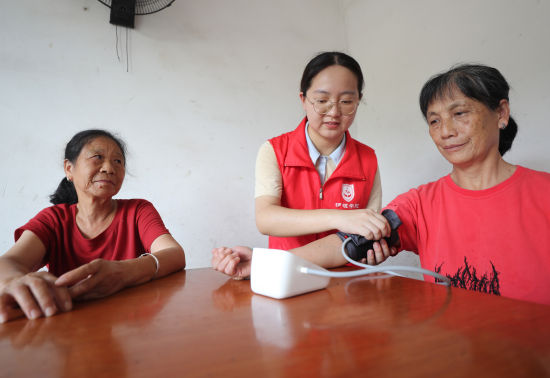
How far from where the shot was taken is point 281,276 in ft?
1.73

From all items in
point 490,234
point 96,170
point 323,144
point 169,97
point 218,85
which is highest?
point 218,85

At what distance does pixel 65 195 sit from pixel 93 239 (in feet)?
1.12

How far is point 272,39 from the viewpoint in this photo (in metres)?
2.27

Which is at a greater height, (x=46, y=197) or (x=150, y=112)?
(x=150, y=112)

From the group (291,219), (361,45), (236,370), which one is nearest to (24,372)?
(236,370)

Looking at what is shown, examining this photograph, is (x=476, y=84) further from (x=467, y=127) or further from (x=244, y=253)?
(x=244, y=253)

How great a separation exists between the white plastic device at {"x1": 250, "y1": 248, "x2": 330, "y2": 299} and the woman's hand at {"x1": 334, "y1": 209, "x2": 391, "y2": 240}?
238 mm

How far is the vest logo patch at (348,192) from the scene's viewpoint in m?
1.26

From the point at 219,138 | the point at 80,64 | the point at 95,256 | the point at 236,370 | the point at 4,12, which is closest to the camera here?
the point at 236,370

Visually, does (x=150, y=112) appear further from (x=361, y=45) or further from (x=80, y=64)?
(x=361, y=45)

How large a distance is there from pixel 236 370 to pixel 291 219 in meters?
0.69

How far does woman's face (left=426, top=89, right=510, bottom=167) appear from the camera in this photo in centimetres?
87

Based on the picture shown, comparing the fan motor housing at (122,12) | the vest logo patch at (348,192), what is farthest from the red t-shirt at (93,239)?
the fan motor housing at (122,12)

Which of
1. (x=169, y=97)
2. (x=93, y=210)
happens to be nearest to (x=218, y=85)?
(x=169, y=97)
